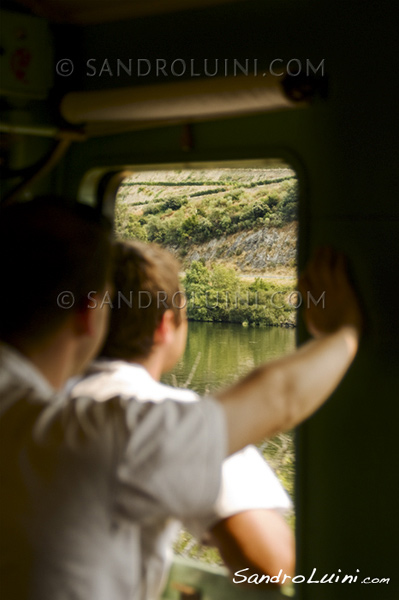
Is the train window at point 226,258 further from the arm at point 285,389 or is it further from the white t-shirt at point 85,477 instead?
the white t-shirt at point 85,477

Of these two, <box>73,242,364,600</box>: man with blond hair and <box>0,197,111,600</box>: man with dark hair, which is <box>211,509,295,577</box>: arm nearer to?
<box>73,242,364,600</box>: man with blond hair

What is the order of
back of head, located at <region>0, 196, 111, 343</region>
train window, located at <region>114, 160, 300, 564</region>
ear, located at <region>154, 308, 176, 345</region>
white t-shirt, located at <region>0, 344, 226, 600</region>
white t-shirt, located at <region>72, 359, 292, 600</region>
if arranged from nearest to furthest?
white t-shirt, located at <region>0, 344, 226, 600</region> < back of head, located at <region>0, 196, 111, 343</region> < white t-shirt, located at <region>72, 359, 292, 600</region> < ear, located at <region>154, 308, 176, 345</region> < train window, located at <region>114, 160, 300, 564</region>

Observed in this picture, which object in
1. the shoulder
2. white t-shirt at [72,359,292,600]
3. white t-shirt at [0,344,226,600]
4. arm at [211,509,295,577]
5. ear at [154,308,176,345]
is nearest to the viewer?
white t-shirt at [0,344,226,600]

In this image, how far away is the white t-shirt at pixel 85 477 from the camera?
1.04 metres

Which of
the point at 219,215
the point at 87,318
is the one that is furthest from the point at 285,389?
the point at 219,215

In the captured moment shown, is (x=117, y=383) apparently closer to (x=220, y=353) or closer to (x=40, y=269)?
(x=40, y=269)

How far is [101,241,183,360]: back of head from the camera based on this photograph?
1.94m

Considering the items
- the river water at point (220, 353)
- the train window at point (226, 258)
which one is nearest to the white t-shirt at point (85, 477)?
the train window at point (226, 258)

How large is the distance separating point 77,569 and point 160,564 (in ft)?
1.23

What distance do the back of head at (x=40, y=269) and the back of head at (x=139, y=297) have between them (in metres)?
0.74

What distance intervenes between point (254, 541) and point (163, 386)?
0.55 metres

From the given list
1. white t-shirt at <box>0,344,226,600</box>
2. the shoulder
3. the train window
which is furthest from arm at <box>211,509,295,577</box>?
white t-shirt at <box>0,344,226,600</box>

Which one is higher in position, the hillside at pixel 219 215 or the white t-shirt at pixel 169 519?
the hillside at pixel 219 215

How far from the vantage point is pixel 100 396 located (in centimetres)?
172
